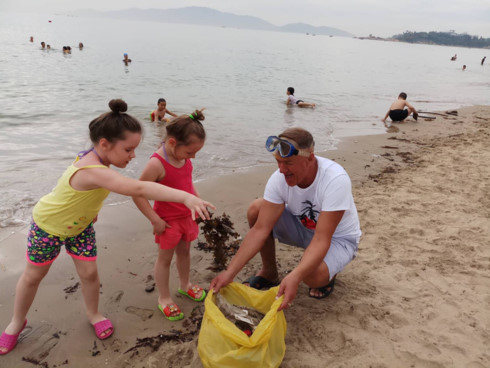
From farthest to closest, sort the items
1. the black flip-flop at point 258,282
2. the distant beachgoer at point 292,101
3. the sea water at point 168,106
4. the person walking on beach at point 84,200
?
the distant beachgoer at point 292,101, the sea water at point 168,106, the black flip-flop at point 258,282, the person walking on beach at point 84,200

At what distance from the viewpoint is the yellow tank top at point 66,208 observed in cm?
218

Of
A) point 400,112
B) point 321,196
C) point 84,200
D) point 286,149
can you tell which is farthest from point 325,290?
point 400,112

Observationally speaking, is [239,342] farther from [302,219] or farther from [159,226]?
[302,219]

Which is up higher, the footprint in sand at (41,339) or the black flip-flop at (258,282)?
the black flip-flop at (258,282)

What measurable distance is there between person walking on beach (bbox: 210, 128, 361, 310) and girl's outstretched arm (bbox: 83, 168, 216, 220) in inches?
26.5

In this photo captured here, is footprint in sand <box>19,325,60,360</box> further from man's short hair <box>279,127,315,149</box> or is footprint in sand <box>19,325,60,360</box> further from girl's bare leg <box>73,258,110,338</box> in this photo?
man's short hair <box>279,127,315,149</box>

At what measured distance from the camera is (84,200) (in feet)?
7.23

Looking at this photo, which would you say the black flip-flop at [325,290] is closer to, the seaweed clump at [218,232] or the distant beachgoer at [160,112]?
the seaweed clump at [218,232]

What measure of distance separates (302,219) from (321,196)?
0.37 meters

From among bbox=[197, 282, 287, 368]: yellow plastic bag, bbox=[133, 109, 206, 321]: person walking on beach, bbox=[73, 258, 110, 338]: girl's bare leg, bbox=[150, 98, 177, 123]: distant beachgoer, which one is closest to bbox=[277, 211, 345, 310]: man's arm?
bbox=[197, 282, 287, 368]: yellow plastic bag

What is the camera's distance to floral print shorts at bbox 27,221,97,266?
2.25m

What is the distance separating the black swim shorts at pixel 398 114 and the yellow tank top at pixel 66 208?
11.4 metres

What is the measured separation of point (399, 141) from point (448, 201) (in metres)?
4.35

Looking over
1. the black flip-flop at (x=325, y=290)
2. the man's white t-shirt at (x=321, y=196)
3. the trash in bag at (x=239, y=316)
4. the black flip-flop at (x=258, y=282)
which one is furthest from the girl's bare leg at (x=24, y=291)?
the black flip-flop at (x=325, y=290)
